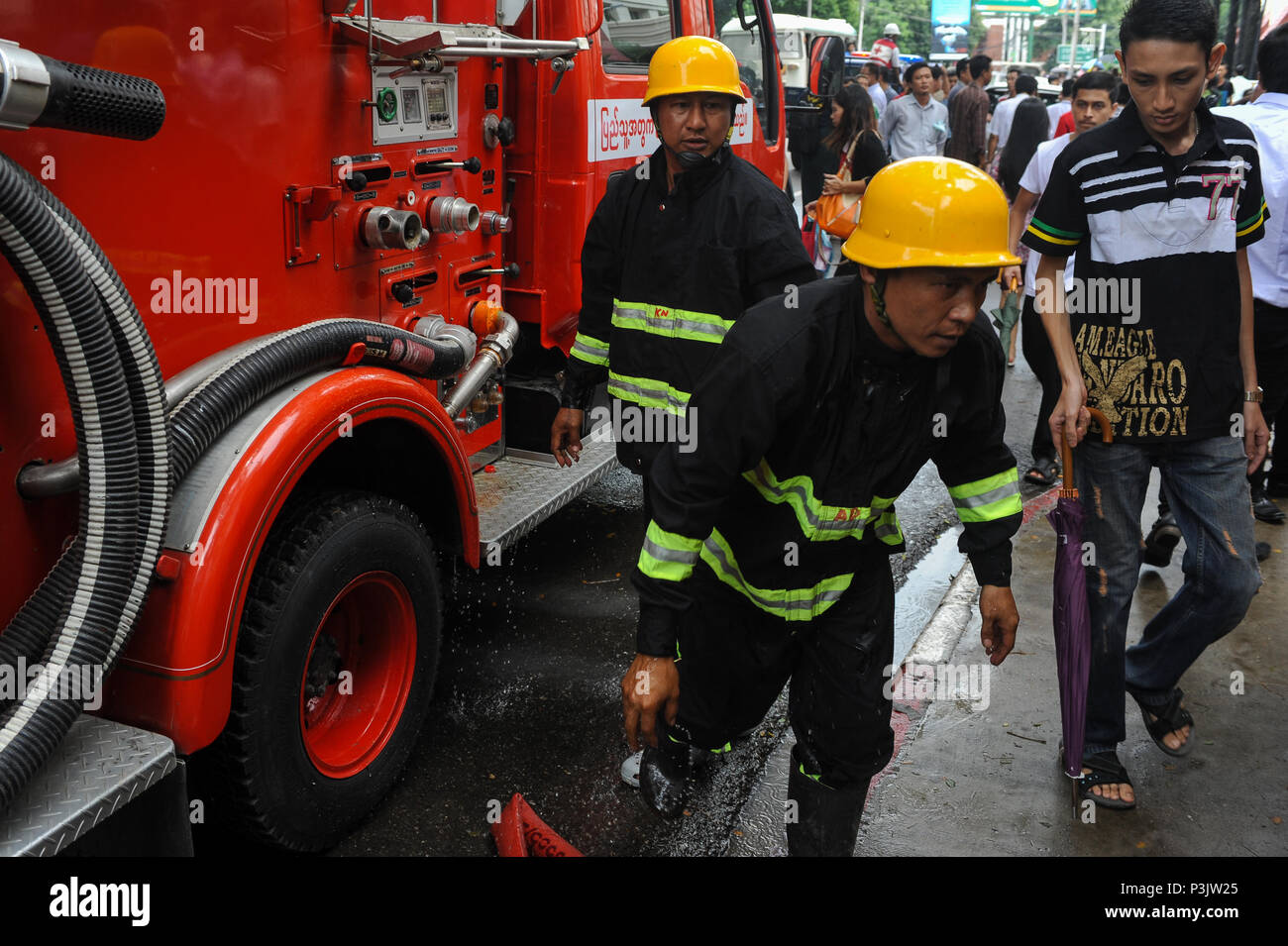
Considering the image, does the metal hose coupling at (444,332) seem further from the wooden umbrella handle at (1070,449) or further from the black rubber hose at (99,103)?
the wooden umbrella handle at (1070,449)

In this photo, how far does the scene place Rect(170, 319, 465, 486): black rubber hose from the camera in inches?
104

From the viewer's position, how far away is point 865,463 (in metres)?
2.58

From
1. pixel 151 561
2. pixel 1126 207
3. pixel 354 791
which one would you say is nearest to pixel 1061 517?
pixel 1126 207

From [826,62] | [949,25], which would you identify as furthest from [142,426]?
[949,25]

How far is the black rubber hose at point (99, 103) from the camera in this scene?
2.11 m

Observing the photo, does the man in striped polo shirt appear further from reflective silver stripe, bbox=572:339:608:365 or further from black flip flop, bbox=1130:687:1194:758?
reflective silver stripe, bbox=572:339:608:365

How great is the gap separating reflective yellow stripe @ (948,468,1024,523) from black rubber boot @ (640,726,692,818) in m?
1.02

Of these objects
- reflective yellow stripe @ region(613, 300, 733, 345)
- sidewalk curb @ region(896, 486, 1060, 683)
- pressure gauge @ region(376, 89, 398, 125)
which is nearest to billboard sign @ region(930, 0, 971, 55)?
sidewalk curb @ region(896, 486, 1060, 683)

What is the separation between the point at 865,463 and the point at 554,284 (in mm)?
2314

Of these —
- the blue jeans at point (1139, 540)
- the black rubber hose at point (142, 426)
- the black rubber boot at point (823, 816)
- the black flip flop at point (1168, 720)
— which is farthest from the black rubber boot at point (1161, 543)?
the black rubber hose at point (142, 426)

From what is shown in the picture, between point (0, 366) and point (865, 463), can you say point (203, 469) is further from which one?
point (865, 463)

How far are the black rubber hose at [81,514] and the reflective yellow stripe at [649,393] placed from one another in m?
1.70

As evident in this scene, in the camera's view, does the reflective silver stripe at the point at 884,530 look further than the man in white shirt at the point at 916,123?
No

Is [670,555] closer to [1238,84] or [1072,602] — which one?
[1072,602]
